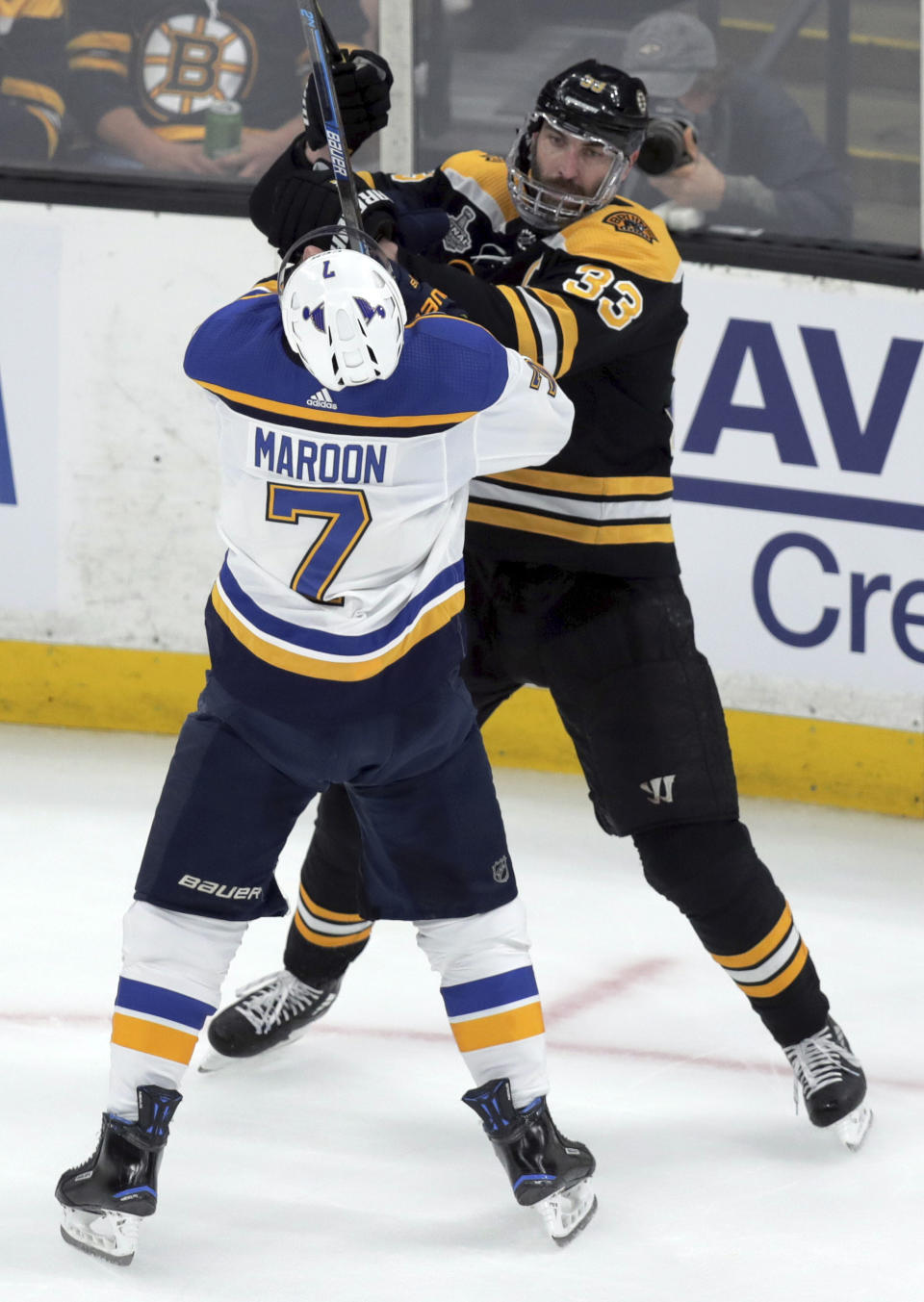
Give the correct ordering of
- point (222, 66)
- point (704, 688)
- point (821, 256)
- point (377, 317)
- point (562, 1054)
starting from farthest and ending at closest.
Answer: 1. point (222, 66)
2. point (821, 256)
3. point (562, 1054)
4. point (704, 688)
5. point (377, 317)

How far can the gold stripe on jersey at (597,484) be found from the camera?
8.80 feet

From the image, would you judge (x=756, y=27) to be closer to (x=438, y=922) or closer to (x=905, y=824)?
(x=905, y=824)

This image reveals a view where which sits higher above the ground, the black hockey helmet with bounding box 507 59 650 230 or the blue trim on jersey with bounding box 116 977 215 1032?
the black hockey helmet with bounding box 507 59 650 230

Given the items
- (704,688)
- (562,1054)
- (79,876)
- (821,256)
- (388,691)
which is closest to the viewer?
(388,691)

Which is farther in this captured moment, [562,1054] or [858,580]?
[858,580]

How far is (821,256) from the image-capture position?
386 cm

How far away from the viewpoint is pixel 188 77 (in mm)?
4227

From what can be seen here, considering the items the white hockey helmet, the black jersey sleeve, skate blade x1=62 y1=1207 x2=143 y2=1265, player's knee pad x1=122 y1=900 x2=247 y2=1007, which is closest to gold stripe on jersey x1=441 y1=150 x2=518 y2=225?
the white hockey helmet

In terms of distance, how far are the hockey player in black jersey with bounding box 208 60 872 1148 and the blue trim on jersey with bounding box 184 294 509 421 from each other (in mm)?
297

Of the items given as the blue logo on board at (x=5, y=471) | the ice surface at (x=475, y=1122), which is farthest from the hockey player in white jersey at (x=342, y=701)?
the blue logo on board at (x=5, y=471)

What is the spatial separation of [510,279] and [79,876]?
58.0 inches

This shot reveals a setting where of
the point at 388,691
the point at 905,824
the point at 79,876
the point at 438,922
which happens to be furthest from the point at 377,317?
the point at 905,824

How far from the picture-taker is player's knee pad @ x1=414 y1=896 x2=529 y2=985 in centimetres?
228

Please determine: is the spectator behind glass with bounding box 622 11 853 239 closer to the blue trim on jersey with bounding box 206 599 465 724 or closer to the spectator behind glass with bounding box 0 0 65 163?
the spectator behind glass with bounding box 0 0 65 163
